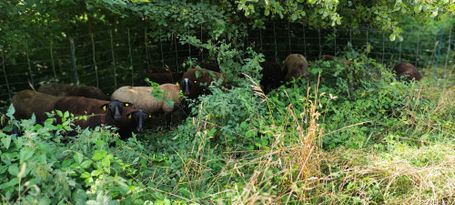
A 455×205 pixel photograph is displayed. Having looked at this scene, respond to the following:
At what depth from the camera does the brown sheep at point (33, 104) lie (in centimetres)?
590

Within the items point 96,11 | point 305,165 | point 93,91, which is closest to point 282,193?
point 305,165

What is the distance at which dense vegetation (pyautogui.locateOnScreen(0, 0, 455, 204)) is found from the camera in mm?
3012

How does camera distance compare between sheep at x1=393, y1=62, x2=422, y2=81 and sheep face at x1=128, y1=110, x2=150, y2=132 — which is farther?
sheep at x1=393, y1=62, x2=422, y2=81

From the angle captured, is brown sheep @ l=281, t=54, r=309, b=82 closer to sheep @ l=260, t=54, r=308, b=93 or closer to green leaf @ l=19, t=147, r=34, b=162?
sheep @ l=260, t=54, r=308, b=93

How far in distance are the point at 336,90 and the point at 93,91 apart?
3827 millimetres

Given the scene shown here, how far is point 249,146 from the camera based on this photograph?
4.28 metres

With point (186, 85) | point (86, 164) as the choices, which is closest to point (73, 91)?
point (186, 85)

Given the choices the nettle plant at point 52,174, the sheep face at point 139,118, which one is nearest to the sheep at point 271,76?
the sheep face at point 139,118

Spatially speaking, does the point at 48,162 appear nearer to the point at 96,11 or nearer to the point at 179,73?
the point at 179,73

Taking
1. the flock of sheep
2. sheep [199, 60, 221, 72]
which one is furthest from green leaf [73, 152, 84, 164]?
sheep [199, 60, 221, 72]

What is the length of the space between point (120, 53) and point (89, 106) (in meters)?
2.73

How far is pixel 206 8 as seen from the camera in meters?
6.46

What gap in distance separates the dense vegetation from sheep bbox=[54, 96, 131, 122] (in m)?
0.49

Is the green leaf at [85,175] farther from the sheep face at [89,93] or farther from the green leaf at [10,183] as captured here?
the sheep face at [89,93]
